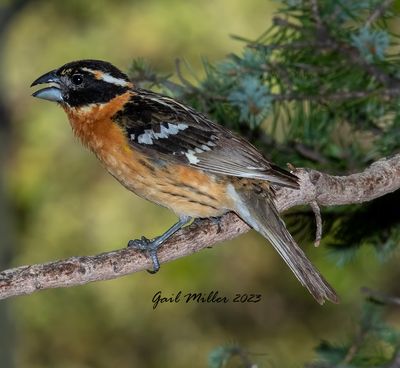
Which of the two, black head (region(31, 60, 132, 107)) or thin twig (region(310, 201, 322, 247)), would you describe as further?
black head (region(31, 60, 132, 107))

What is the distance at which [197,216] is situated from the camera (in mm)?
4227

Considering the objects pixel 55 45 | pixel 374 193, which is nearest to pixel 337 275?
pixel 374 193

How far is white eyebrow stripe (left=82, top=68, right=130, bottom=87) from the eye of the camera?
4.56 metres

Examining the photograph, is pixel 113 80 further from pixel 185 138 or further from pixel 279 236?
pixel 279 236

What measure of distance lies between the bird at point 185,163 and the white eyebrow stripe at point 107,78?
1.5 inches

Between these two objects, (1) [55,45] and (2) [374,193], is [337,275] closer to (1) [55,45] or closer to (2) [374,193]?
(2) [374,193]

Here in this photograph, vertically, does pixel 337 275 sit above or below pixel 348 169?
below

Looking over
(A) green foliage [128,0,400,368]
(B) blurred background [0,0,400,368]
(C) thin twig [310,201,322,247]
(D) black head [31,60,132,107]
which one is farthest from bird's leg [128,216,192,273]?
(B) blurred background [0,0,400,368]

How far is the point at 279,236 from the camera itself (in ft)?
13.1

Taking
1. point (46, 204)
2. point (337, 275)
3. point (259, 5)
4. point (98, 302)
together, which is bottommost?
point (98, 302)

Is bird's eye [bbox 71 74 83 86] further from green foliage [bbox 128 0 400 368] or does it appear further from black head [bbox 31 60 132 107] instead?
green foliage [bbox 128 0 400 368]

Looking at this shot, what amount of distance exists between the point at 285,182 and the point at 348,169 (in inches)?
26.9

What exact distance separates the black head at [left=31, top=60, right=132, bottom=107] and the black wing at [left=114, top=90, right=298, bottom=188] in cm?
18

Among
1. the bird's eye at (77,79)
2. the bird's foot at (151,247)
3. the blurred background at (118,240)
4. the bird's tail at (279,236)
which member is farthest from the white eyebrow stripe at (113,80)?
the blurred background at (118,240)
